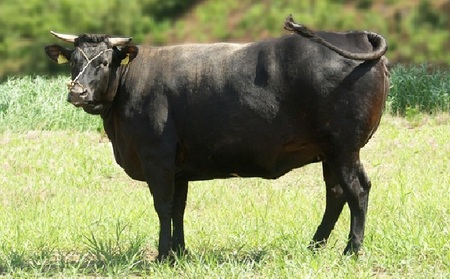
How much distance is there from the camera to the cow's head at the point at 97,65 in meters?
8.22

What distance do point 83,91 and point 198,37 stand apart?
4932 mm

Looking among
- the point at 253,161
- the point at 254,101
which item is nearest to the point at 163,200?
the point at 253,161

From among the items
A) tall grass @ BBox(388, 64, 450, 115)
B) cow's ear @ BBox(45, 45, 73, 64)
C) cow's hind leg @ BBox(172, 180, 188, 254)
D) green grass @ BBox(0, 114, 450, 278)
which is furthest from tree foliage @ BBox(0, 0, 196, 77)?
tall grass @ BBox(388, 64, 450, 115)

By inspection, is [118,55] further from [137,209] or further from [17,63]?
[17,63]

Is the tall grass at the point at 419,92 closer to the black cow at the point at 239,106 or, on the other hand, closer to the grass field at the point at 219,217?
the grass field at the point at 219,217

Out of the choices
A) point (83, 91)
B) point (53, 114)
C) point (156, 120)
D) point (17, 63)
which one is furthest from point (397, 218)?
point (17, 63)

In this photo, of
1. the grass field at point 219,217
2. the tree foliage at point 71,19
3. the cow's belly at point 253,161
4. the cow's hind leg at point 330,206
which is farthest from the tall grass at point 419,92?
the cow's belly at point 253,161

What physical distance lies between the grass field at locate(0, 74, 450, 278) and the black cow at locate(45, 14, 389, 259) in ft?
1.30

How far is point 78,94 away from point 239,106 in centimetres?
122

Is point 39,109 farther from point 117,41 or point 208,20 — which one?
point 117,41

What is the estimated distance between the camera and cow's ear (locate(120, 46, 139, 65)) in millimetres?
8398

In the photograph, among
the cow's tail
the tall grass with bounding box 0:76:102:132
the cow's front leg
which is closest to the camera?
the cow's tail

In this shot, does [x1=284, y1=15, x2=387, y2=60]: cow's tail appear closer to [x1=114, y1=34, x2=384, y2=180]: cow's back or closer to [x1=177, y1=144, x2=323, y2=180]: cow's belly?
[x1=114, y1=34, x2=384, y2=180]: cow's back

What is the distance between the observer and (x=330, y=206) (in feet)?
27.9
